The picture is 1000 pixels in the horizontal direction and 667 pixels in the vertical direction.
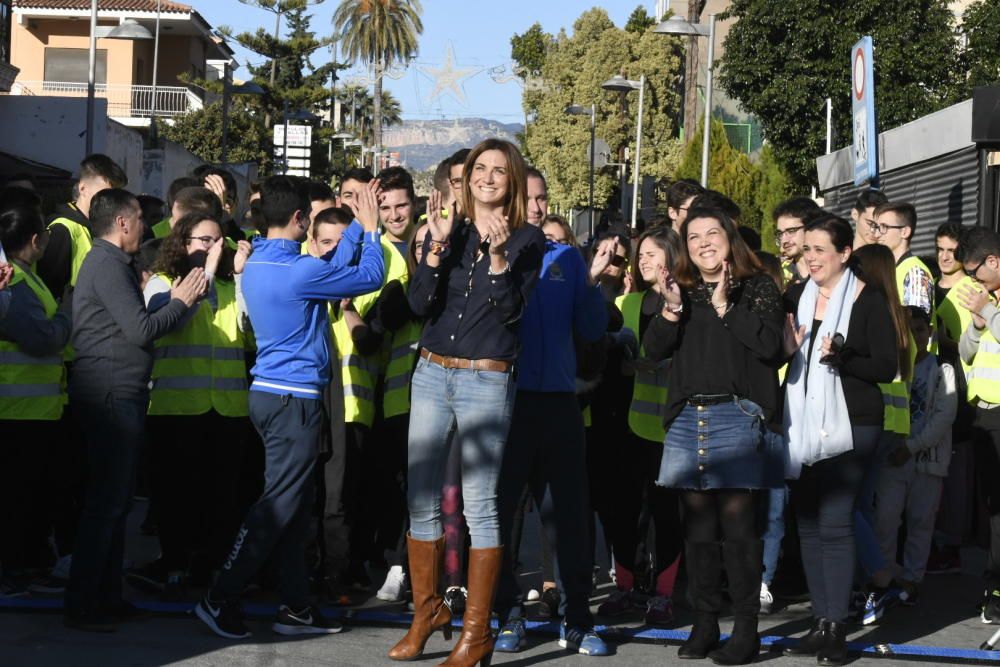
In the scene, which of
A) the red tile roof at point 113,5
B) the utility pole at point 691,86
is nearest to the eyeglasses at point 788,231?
the utility pole at point 691,86

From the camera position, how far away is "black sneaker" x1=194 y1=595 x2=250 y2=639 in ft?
21.9

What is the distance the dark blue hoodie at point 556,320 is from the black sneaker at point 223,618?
1.68 metres

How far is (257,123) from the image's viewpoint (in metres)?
64.1

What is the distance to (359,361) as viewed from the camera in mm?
7676

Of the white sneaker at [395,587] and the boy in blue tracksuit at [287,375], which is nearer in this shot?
the boy in blue tracksuit at [287,375]

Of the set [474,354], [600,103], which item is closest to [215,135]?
[600,103]

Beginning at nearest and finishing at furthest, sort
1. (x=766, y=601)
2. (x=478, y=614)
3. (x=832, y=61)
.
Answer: (x=478, y=614) → (x=766, y=601) → (x=832, y=61)

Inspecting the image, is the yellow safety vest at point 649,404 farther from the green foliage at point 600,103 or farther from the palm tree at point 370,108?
the palm tree at point 370,108

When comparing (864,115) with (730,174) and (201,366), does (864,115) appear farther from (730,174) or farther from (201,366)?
(730,174)

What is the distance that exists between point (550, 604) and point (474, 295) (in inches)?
82.8

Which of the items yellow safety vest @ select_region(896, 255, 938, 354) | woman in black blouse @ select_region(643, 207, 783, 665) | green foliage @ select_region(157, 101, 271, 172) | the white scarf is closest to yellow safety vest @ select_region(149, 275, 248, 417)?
woman in black blouse @ select_region(643, 207, 783, 665)

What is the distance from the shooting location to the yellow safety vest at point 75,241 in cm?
834

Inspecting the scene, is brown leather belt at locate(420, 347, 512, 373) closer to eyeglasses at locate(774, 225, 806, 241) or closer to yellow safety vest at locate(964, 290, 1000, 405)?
eyeglasses at locate(774, 225, 806, 241)

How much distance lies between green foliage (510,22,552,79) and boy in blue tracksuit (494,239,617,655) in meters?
74.5
